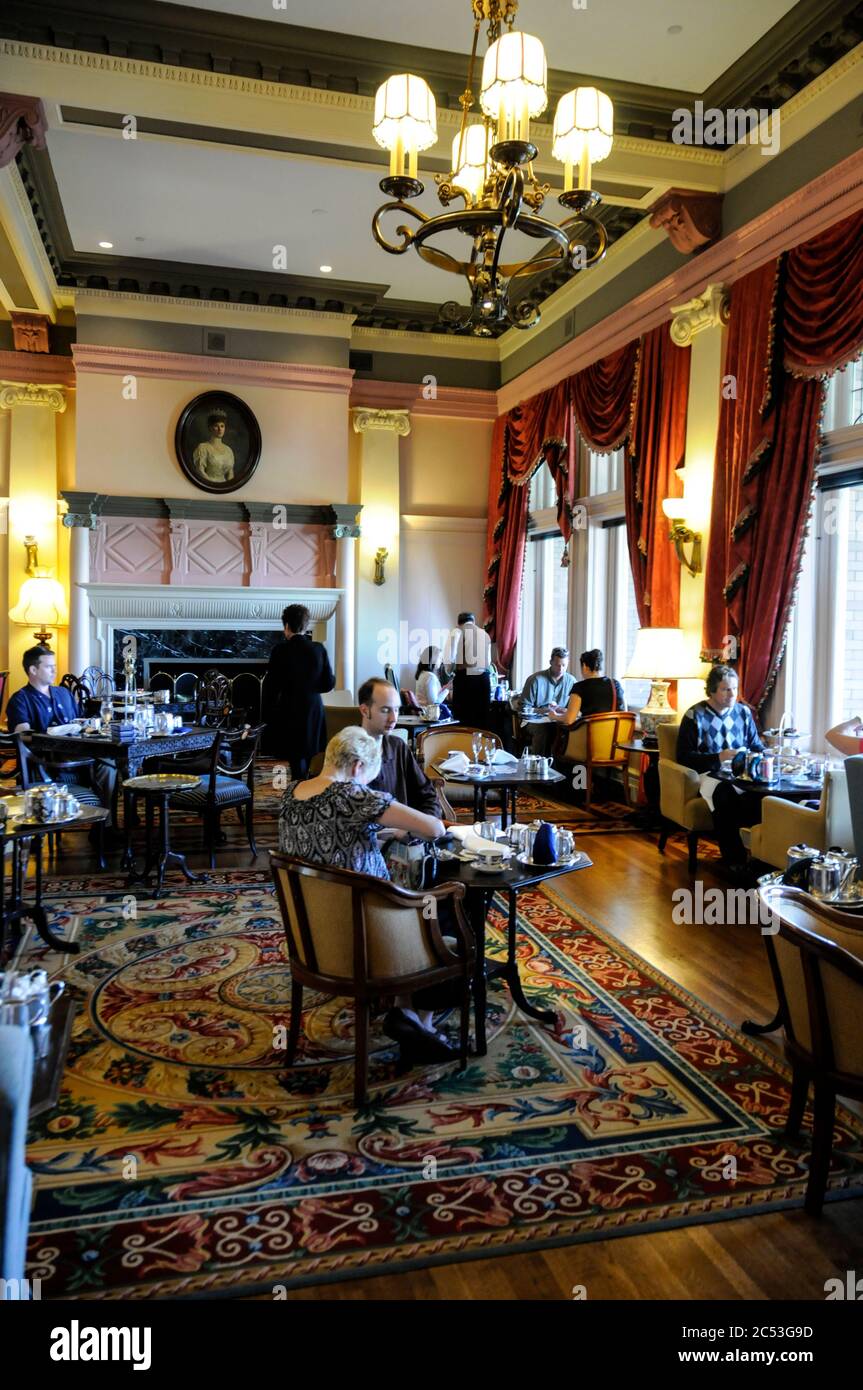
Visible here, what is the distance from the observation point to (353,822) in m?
3.18

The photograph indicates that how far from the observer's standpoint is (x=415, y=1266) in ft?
7.50

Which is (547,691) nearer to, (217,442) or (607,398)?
(607,398)

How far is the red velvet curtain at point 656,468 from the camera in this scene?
7.02 m

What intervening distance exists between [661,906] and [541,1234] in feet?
10.00

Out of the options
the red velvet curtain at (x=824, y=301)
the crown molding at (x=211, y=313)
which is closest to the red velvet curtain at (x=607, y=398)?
the red velvet curtain at (x=824, y=301)

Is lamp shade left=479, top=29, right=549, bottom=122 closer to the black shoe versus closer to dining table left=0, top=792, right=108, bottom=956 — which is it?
the black shoe

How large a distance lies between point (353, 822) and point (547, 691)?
19.8 feet

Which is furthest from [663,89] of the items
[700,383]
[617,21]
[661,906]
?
[661,906]

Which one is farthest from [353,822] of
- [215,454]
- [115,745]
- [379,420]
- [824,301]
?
[379,420]

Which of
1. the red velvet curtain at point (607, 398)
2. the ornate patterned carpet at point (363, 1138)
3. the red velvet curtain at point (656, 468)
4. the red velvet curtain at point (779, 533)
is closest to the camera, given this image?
the ornate patterned carpet at point (363, 1138)

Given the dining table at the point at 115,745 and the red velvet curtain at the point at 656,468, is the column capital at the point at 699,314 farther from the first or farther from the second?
the dining table at the point at 115,745

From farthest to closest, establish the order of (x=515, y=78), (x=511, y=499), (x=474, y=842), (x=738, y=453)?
(x=511, y=499)
(x=738, y=453)
(x=474, y=842)
(x=515, y=78)

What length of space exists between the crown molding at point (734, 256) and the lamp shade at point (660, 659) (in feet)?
8.23

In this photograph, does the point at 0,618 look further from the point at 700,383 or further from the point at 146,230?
the point at 700,383
